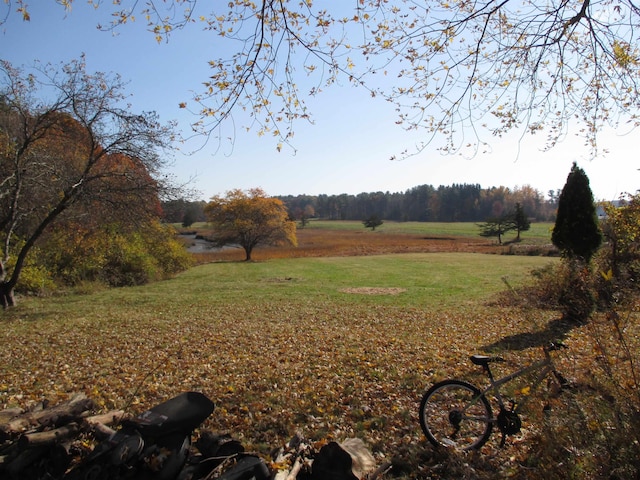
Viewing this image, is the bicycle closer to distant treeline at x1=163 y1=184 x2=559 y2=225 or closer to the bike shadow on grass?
the bike shadow on grass

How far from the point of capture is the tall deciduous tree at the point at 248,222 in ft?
144

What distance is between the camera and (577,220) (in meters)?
12.6

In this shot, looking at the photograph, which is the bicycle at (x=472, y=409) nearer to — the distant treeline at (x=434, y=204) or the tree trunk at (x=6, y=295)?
the tree trunk at (x=6, y=295)

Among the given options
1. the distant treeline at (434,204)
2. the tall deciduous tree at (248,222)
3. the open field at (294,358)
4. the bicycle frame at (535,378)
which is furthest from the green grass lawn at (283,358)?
the distant treeline at (434,204)

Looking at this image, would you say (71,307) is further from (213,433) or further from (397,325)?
(213,433)

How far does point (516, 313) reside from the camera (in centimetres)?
1335

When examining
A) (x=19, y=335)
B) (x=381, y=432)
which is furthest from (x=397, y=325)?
(x=19, y=335)

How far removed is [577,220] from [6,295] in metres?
19.1

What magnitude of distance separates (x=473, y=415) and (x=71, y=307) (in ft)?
49.6

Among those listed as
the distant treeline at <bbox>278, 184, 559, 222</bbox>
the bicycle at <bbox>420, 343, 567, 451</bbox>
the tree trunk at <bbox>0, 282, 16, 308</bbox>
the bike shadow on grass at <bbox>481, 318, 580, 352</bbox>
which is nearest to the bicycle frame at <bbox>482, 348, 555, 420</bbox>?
→ the bicycle at <bbox>420, 343, 567, 451</bbox>

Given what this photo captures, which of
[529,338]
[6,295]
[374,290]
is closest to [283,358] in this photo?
[529,338]

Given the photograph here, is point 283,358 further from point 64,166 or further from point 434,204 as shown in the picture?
point 434,204

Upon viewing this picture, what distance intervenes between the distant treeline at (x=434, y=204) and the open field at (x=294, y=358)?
268 feet

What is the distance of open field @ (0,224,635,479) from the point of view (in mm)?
4543
